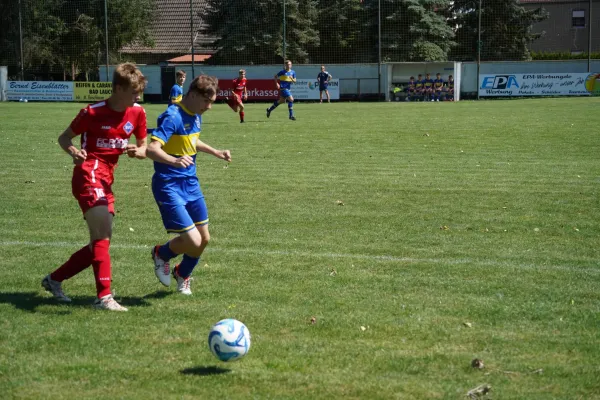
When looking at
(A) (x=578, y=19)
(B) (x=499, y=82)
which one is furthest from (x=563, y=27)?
(B) (x=499, y=82)

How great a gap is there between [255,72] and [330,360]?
123 feet

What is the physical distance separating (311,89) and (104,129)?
35.5 m

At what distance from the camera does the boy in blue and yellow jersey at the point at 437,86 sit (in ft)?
130

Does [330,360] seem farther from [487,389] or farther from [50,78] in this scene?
[50,78]

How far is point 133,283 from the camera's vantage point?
6641 millimetres

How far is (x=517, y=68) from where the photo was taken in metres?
39.4

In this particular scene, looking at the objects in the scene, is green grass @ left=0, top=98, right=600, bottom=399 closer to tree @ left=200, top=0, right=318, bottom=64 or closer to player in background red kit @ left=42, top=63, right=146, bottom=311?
player in background red kit @ left=42, top=63, right=146, bottom=311

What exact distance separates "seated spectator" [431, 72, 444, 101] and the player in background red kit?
34882mm

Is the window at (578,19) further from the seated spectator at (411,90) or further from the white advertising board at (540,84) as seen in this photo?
the seated spectator at (411,90)

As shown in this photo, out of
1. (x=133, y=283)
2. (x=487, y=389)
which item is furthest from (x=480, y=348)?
Answer: (x=133, y=283)

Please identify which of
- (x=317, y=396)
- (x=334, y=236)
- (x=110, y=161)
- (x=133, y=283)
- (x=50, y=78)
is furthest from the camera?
(x=50, y=78)

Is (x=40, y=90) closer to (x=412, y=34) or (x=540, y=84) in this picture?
(x=412, y=34)

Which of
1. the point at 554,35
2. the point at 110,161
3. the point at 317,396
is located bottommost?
the point at 317,396

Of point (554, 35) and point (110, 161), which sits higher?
point (554, 35)
